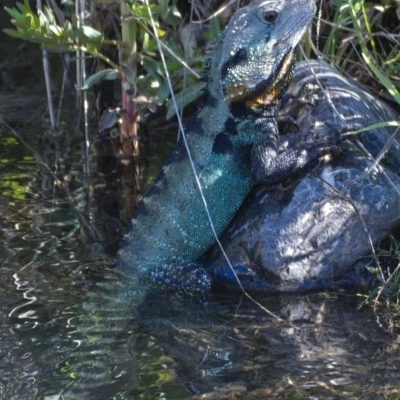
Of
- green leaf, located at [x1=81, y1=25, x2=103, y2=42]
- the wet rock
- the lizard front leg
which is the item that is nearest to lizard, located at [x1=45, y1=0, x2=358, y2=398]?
the lizard front leg

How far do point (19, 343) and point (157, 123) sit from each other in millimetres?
3682

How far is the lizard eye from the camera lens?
4.88 meters

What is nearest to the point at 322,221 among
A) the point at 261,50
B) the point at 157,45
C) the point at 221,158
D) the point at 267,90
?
the point at 221,158

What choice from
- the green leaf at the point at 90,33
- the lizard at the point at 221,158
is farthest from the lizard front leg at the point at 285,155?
the green leaf at the point at 90,33

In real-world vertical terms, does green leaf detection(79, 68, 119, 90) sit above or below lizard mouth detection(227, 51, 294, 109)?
above

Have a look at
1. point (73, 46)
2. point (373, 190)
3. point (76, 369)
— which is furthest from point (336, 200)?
point (73, 46)

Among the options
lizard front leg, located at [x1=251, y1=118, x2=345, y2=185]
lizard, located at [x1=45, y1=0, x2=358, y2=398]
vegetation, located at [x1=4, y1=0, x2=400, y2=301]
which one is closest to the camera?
lizard front leg, located at [x1=251, y1=118, x2=345, y2=185]

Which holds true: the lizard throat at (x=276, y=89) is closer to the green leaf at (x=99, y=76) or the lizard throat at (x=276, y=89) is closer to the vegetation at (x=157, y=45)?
the vegetation at (x=157, y=45)

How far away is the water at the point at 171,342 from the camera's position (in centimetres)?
356

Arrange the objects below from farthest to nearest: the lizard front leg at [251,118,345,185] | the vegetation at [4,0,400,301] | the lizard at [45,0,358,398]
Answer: the vegetation at [4,0,400,301], the lizard at [45,0,358,398], the lizard front leg at [251,118,345,185]

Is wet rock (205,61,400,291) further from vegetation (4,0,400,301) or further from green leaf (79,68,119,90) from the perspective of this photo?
green leaf (79,68,119,90)

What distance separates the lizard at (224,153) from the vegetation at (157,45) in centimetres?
55

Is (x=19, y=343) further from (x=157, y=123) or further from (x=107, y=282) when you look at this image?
(x=157, y=123)

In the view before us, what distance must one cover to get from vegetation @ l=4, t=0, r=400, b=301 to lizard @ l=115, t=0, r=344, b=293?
21.8 inches
